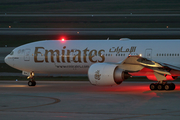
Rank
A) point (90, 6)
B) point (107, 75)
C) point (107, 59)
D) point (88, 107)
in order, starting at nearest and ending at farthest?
point (88, 107), point (107, 75), point (107, 59), point (90, 6)

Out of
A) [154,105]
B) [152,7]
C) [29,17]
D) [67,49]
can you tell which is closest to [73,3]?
[152,7]

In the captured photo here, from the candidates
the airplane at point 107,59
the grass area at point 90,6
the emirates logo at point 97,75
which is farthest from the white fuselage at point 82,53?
the grass area at point 90,6

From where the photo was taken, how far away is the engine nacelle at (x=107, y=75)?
22391 mm

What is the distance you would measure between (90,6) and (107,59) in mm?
74265

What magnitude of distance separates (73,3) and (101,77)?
8485 cm

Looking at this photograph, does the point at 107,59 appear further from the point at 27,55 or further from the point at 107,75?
the point at 27,55

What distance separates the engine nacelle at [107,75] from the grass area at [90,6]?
65566 millimetres

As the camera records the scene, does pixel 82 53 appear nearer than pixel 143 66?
No

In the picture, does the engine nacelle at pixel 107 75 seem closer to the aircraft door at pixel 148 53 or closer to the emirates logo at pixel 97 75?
the emirates logo at pixel 97 75

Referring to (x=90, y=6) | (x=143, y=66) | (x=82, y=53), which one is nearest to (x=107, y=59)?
(x=82, y=53)

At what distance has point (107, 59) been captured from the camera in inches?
1010

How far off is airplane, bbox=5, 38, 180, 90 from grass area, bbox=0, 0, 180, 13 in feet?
204

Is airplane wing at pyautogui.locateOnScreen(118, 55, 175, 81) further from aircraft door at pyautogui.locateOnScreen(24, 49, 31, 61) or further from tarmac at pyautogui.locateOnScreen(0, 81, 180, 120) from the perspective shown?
aircraft door at pyautogui.locateOnScreen(24, 49, 31, 61)

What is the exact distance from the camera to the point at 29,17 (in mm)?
75375
